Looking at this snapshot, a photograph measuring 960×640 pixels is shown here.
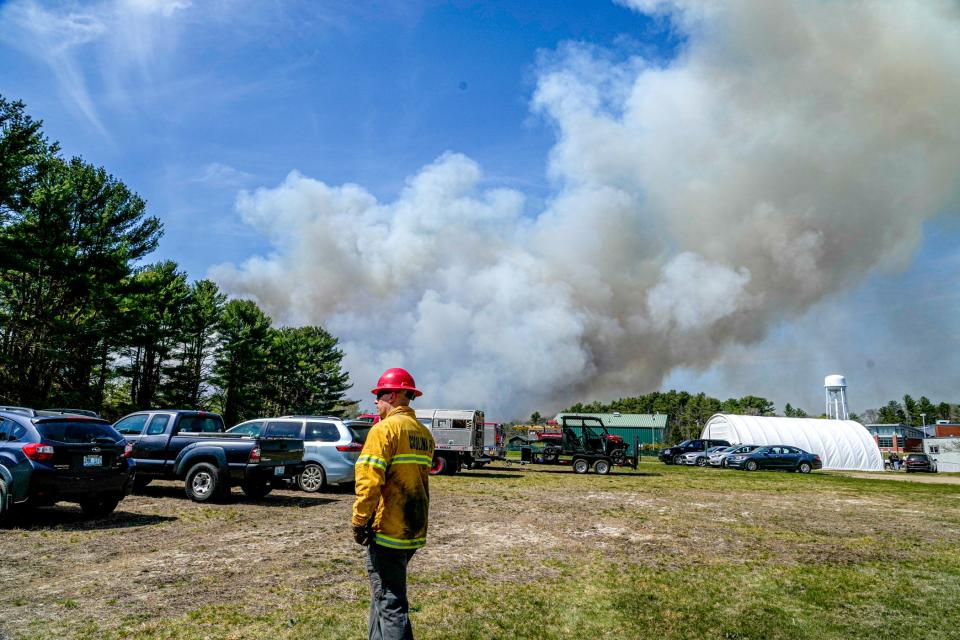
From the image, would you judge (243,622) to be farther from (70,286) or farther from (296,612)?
(70,286)

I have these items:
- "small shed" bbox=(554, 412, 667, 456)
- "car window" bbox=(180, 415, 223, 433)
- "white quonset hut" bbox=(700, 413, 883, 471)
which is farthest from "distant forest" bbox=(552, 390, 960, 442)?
"car window" bbox=(180, 415, 223, 433)

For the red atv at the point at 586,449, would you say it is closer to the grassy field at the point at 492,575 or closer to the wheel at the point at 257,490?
the grassy field at the point at 492,575

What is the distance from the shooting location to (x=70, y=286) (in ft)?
94.9

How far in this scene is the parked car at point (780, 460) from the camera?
115 ft

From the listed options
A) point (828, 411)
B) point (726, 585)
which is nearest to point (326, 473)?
point (726, 585)

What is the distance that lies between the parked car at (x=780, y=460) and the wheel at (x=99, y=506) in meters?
34.1

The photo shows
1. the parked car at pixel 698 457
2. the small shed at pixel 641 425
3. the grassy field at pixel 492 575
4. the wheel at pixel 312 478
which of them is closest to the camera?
the grassy field at pixel 492 575

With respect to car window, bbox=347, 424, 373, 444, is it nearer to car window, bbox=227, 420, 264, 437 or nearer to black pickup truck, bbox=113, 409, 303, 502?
black pickup truck, bbox=113, 409, 303, 502

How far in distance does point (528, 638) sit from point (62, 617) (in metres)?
4.09

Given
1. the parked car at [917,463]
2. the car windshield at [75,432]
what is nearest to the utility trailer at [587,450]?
the car windshield at [75,432]

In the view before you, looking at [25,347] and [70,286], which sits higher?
[70,286]

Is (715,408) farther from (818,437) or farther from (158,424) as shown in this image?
(158,424)

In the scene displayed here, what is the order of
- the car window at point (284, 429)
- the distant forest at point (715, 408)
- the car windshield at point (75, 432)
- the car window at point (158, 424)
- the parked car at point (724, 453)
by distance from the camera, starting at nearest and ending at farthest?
the car windshield at point (75, 432) → the car window at point (158, 424) → the car window at point (284, 429) → the parked car at point (724, 453) → the distant forest at point (715, 408)

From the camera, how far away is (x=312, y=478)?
1503 centimetres
